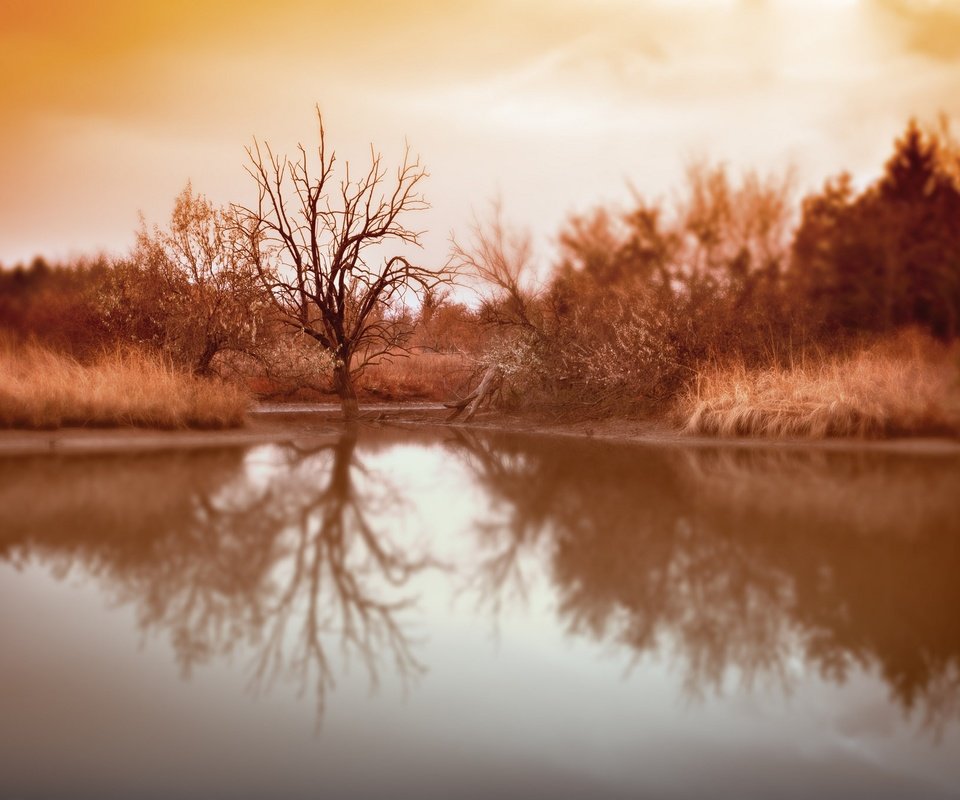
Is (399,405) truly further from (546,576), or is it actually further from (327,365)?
(546,576)

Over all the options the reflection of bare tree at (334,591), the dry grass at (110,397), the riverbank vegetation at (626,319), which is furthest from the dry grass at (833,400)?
the dry grass at (110,397)

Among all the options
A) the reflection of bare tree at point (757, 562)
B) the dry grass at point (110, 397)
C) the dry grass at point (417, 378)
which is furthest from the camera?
the dry grass at point (417, 378)

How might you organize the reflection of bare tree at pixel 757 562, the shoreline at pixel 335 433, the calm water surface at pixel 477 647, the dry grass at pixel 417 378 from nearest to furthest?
the calm water surface at pixel 477 647
the reflection of bare tree at pixel 757 562
the shoreline at pixel 335 433
the dry grass at pixel 417 378

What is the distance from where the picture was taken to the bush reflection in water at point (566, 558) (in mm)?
4066

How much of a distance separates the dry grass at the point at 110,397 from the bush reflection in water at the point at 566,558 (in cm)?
265

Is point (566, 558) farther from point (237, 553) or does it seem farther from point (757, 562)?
point (237, 553)

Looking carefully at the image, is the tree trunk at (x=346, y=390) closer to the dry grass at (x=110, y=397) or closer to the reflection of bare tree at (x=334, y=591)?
the dry grass at (x=110, y=397)

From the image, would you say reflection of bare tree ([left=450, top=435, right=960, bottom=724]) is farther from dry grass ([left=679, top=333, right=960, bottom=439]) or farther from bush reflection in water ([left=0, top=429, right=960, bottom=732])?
dry grass ([left=679, top=333, right=960, bottom=439])

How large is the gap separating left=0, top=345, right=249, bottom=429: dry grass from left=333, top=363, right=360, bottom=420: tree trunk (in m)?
2.94

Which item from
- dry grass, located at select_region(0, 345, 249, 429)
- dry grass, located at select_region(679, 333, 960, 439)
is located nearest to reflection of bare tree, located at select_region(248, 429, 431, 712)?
dry grass, located at select_region(0, 345, 249, 429)

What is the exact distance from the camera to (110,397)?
13.2 meters

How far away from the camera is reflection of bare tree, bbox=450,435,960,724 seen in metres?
4.05

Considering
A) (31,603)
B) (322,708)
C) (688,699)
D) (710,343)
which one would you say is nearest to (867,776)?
(688,699)

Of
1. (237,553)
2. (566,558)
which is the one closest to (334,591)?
(237,553)
